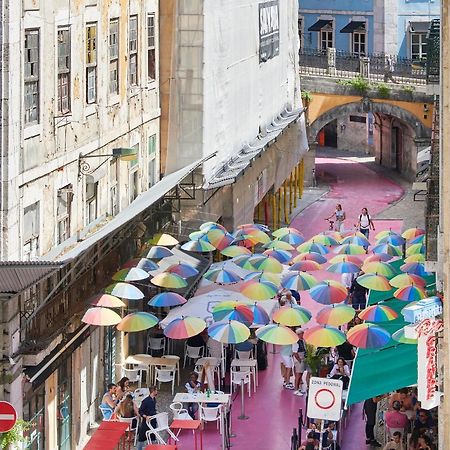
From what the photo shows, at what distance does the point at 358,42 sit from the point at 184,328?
34624 mm

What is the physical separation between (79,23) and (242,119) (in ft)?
45.0

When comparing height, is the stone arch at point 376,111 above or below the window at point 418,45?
below

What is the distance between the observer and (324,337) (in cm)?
2786

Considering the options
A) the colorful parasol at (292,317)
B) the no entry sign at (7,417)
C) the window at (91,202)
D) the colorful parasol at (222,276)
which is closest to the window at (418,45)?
Result: the colorful parasol at (222,276)

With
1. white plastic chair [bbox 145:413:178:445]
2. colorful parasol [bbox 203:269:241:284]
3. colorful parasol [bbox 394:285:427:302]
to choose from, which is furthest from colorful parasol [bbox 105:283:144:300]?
colorful parasol [bbox 394:285:427:302]

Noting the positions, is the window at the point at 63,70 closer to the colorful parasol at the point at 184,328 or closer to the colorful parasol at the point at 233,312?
the colorful parasol at the point at 184,328

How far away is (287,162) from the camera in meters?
46.8

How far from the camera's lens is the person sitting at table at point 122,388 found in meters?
27.4

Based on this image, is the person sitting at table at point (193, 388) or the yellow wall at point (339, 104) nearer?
the person sitting at table at point (193, 388)

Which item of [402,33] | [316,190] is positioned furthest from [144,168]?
[402,33]

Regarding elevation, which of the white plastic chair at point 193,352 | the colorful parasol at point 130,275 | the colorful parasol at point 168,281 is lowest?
the white plastic chair at point 193,352

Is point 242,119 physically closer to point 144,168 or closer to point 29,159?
point 144,168

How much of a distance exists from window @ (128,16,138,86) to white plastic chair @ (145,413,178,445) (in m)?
7.53

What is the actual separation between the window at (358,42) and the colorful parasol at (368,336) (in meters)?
34.6
